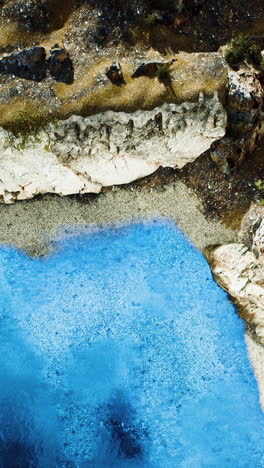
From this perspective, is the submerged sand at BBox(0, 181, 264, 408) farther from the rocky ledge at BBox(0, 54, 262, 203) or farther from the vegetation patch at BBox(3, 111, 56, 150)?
the vegetation patch at BBox(3, 111, 56, 150)

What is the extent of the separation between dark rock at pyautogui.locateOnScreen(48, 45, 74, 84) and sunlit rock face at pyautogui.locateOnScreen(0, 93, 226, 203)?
Answer: 9.31ft

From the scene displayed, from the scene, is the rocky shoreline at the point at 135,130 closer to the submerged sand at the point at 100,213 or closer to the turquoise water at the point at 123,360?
the submerged sand at the point at 100,213

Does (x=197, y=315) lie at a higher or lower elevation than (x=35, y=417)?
higher

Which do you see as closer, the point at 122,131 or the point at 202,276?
the point at 122,131

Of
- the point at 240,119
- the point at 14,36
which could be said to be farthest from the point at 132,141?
the point at 14,36

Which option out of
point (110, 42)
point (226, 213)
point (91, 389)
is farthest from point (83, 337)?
point (110, 42)

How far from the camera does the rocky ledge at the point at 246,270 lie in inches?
1193

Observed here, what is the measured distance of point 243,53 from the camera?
29.1m

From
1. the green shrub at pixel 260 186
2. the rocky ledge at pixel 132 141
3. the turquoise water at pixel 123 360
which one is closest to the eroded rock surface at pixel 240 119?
the rocky ledge at pixel 132 141

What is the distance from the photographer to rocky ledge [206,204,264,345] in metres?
30.3

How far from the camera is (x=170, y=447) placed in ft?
98.7

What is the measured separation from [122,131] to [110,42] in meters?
5.82

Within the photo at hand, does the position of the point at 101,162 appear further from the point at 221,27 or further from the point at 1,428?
the point at 1,428

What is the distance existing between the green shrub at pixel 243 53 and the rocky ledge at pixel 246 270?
9176mm
